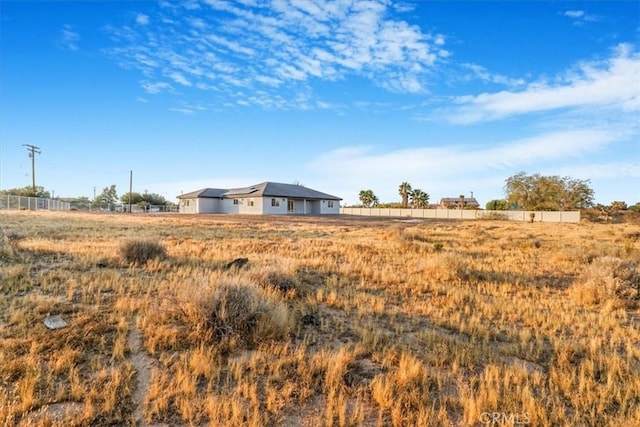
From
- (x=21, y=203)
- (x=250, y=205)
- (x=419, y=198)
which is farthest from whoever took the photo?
(x=419, y=198)

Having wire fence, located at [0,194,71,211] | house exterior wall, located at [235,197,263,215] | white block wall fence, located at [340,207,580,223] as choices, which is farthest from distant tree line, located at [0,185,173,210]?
Result: white block wall fence, located at [340,207,580,223]

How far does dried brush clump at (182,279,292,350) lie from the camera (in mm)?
4734

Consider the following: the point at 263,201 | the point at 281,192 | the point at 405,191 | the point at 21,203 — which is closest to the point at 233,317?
the point at 263,201

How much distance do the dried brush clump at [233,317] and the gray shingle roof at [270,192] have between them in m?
40.9

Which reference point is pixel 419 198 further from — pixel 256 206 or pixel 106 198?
pixel 106 198

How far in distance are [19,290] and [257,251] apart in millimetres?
6970

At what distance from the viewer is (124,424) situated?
304 cm

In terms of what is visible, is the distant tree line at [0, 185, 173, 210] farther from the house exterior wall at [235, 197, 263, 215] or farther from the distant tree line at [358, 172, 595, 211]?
the distant tree line at [358, 172, 595, 211]

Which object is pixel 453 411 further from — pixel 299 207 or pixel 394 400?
pixel 299 207

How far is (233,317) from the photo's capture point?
4.97 meters

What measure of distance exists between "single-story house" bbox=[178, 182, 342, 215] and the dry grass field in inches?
1513

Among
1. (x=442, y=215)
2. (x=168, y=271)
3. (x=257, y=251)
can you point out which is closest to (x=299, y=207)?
(x=442, y=215)

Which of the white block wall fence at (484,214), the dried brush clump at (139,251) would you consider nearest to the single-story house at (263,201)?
the white block wall fence at (484,214)

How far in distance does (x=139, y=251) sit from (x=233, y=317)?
6002mm
